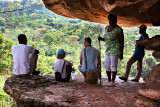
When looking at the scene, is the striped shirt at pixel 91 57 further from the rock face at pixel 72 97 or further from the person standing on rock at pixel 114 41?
the rock face at pixel 72 97

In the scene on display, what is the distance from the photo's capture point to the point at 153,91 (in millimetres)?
2760

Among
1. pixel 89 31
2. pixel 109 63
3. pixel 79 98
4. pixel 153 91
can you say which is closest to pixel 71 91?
pixel 79 98

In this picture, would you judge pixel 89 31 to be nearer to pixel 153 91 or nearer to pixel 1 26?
pixel 1 26

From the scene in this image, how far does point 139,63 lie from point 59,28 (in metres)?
27.5

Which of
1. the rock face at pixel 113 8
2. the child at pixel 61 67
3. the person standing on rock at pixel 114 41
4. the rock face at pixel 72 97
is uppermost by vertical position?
the rock face at pixel 113 8

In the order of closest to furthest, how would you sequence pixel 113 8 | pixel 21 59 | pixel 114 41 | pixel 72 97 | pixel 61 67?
pixel 72 97
pixel 113 8
pixel 114 41
pixel 21 59
pixel 61 67

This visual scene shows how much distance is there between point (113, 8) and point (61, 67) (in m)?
2.05

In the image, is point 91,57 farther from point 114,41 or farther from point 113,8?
point 113,8

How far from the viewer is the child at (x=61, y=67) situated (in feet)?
14.0

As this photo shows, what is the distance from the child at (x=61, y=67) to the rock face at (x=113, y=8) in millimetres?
1597

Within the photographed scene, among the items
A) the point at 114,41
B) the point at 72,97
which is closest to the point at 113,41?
the point at 114,41

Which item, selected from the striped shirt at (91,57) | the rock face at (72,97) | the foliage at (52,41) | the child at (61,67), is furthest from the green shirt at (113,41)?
the foliage at (52,41)

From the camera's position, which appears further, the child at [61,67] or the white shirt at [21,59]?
the child at [61,67]

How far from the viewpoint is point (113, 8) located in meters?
3.61
